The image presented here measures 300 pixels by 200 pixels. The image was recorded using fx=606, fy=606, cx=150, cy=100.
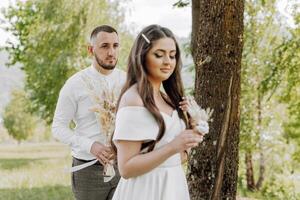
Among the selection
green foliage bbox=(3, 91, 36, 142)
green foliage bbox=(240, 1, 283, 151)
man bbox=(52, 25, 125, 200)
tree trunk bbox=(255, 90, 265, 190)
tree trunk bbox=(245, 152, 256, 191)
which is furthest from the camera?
green foliage bbox=(3, 91, 36, 142)

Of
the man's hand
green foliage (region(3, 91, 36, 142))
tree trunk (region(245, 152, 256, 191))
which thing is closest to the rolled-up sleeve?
the man's hand

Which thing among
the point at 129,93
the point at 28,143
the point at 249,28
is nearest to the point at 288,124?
the point at 249,28

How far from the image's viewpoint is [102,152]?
3.16m

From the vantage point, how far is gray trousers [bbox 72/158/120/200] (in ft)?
11.0

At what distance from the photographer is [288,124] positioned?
15.2 m

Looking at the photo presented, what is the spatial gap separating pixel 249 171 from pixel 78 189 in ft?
35.4

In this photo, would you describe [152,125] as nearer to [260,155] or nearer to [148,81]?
[148,81]

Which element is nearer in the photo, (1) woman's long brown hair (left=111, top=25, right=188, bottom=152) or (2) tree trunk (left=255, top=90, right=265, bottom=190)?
(1) woman's long brown hair (left=111, top=25, right=188, bottom=152)

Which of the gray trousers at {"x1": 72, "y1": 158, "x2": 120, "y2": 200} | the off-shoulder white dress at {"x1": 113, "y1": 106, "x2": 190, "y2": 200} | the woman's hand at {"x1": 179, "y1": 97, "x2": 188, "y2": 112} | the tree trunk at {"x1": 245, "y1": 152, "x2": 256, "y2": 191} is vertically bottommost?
the tree trunk at {"x1": 245, "y1": 152, "x2": 256, "y2": 191}

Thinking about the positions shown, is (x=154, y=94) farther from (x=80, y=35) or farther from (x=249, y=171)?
(x=80, y=35)

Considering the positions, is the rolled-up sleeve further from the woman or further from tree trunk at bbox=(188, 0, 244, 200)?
tree trunk at bbox=(188, 0, 244, 200)

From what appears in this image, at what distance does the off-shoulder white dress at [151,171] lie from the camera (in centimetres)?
226

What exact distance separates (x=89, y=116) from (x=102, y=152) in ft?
0.82

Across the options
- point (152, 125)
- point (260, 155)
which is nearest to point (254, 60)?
point (260, 155)
